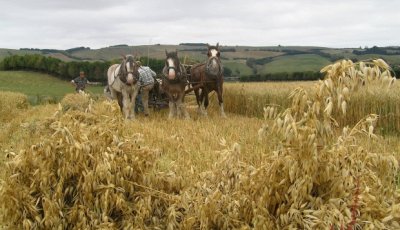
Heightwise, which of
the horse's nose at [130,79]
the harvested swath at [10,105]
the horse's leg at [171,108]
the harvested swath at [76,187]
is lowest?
the harvested swath at [10,105]

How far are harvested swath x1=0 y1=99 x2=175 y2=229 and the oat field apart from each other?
→ 0.01 meters

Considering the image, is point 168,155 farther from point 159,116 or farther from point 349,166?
point 159,116

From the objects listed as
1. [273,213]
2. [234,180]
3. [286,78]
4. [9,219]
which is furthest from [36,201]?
[286,78]

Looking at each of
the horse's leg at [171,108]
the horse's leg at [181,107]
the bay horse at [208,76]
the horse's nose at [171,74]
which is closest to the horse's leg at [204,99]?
the bay horse at [208,76]

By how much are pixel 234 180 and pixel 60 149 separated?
1860 mm

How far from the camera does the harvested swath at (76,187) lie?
176 inches

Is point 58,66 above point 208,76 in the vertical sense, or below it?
below

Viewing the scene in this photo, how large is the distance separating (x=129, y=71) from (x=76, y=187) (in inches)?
344

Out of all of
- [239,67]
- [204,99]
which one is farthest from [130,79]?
[239,67]

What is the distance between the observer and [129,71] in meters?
13.2

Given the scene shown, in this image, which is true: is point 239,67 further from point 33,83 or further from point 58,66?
point 33,83

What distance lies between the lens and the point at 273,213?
4043mm

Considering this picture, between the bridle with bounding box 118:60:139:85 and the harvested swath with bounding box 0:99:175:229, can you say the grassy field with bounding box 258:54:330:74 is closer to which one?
the bridle with bounding box 118:60:139:85

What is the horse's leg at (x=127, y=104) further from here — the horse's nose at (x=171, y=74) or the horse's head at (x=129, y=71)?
the horse's nose at (x=171, y=74)
